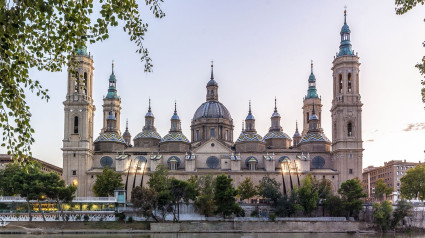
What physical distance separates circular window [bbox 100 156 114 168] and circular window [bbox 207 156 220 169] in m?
Result: 15.8

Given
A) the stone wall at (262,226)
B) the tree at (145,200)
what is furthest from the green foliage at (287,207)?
the tree at (145,200)

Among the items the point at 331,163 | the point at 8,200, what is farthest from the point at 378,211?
the point at 8,200

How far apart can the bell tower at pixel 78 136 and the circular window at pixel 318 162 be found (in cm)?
3606

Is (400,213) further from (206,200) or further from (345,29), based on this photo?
(345,29)

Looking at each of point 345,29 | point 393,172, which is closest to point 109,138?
point 345,29

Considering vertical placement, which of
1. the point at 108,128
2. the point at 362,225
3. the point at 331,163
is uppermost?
the point at 108,128

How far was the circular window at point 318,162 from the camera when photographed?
85.3 m

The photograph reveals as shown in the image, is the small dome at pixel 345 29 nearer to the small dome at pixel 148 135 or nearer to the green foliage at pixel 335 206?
the green foliage at pixel 335 206

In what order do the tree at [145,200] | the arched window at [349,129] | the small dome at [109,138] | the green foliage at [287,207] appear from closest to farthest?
the tree at [145,200], the green foliage at [287,207], the arched window at [349,129], the small dome at [109,138]

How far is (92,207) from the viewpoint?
6631cm

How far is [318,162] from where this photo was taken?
85.5m

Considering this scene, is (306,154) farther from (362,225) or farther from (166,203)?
(166,203)

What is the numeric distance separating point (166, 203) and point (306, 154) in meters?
31.3

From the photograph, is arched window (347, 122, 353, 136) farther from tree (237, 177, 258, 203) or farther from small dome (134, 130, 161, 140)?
small dome (134, 130, 161, 140)
